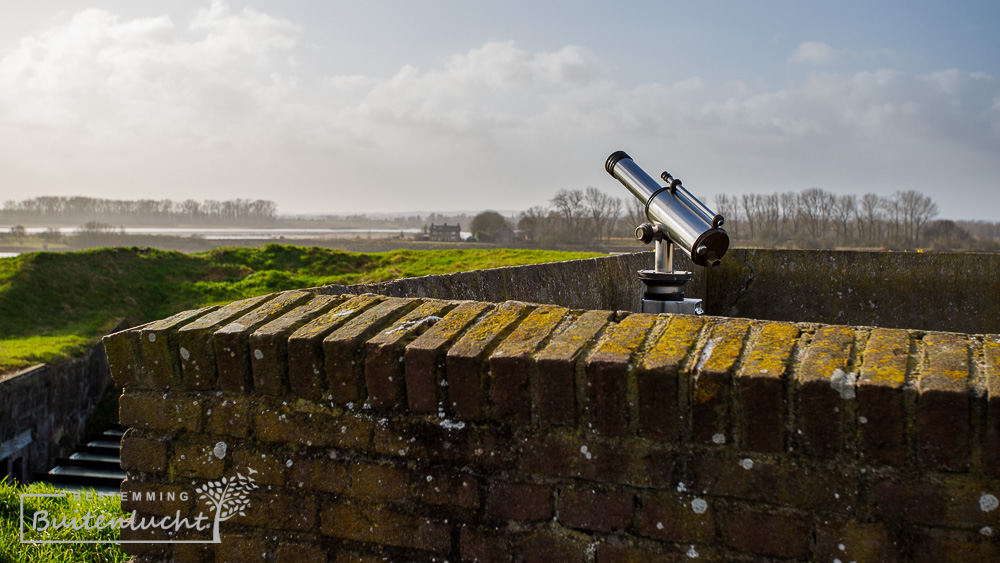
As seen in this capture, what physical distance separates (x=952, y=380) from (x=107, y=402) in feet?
50.1

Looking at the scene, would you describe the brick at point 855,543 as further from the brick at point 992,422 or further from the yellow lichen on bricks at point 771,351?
the yellow lichen on bricks at point 771,351

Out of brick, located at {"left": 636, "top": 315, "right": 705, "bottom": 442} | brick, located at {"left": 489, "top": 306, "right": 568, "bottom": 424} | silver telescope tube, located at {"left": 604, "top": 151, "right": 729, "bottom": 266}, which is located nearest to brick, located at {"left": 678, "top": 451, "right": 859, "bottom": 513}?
brick, located at {"left": 636, "top": 315, "right": 705, "bottom": 442}

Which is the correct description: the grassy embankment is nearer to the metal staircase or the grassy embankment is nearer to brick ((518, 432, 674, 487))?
the metal staircase

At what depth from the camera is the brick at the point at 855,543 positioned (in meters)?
1.47

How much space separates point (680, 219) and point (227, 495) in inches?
174

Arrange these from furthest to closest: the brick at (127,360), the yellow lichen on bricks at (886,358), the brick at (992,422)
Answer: the brick at (127,360) < the yellow lichen on bricks at (886,358) < the brick at (992,422)

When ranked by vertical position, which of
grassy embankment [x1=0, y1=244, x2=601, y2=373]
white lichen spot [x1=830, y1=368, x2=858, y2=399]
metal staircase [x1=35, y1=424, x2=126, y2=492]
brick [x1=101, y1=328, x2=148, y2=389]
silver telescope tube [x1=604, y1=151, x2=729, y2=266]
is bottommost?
metal staircase [x1=35, y1=424, x2=126, y2=492]

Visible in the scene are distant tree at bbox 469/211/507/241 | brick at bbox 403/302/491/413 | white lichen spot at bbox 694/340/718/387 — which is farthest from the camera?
distant tree at bbox 469/211/507/241

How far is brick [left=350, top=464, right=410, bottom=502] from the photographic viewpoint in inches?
73.0

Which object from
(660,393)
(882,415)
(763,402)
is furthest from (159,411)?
(882,415)

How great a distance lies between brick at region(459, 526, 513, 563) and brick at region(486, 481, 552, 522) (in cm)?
6

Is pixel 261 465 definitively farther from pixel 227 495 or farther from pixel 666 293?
pixel 666 293

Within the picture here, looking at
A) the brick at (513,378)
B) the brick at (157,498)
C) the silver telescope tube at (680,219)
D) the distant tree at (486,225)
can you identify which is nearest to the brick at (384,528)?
the brick at (513,378)

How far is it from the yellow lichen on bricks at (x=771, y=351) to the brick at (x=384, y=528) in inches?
37.1
